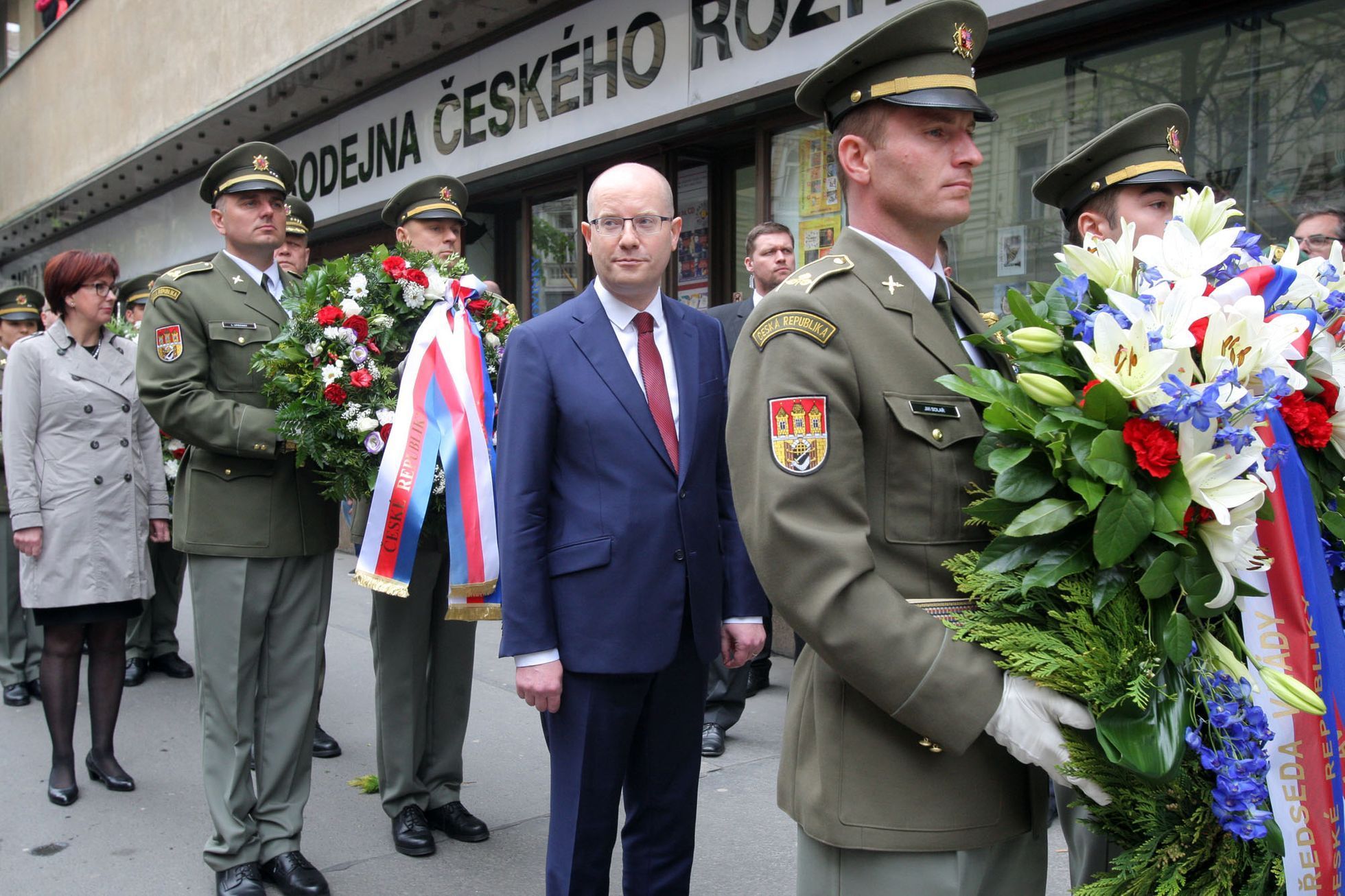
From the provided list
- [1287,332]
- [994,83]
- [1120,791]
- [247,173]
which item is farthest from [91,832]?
[994,83]

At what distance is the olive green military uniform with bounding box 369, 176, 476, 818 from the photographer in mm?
4270

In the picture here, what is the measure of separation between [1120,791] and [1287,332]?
0.78m

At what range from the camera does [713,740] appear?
17.3ft

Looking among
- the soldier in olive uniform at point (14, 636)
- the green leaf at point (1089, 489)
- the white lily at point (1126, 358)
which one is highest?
the white lily at point (1126, 358)

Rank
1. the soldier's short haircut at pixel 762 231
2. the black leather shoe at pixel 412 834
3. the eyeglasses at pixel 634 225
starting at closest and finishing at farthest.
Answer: the eyeglasses at pixel 634 225
the black leather shoe at pixel 412 834
the soldier's short haircut at pixel 762 231

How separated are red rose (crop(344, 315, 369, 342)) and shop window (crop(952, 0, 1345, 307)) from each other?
319 cm

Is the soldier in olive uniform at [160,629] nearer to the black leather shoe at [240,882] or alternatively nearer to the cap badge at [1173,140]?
the black leather shoe at [240,882]

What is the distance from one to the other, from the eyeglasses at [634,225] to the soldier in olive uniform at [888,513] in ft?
3.15

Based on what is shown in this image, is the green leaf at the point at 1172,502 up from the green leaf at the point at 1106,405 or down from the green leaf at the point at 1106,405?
down

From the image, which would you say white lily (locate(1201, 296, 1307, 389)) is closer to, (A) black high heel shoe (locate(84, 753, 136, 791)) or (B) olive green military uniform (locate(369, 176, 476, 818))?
(B) olive green military uniform (locate(369, 176, 476, 818))

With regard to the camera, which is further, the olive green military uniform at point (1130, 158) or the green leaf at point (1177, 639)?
the olive green military uniform at point (1130, 158)

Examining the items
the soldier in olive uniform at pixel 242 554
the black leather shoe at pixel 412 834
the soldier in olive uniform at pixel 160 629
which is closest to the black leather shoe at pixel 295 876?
the soldier in olive uniform at pixel 242 554

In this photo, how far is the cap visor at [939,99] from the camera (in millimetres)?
1938

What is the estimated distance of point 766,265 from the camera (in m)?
5.84
